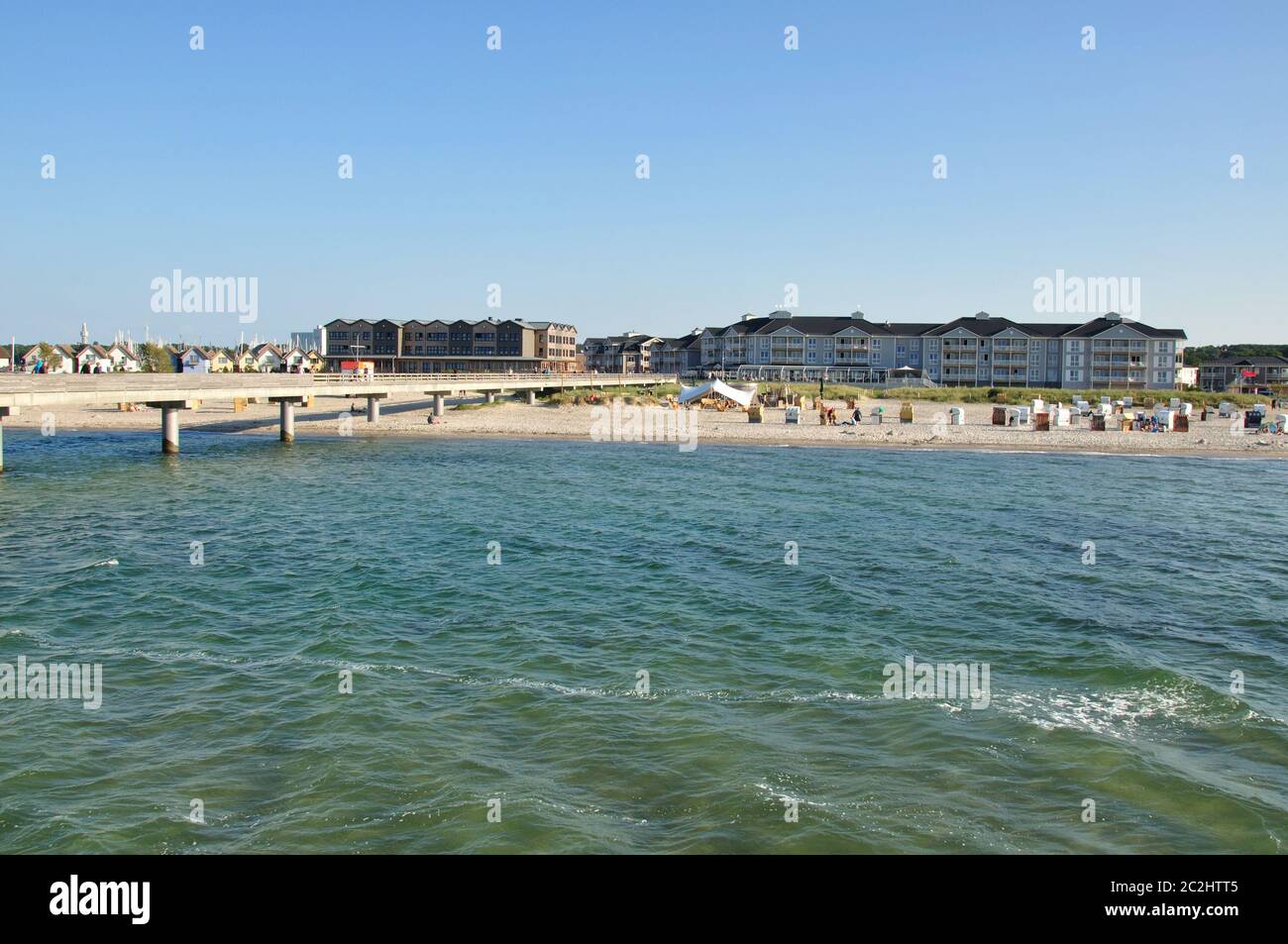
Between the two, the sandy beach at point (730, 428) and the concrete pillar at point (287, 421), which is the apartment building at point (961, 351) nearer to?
the sandy beach at point (730, 428)

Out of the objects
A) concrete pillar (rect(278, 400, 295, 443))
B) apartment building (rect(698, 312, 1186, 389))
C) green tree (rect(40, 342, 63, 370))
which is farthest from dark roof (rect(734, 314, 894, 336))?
green tree (rect(40, 342, 63, 370))

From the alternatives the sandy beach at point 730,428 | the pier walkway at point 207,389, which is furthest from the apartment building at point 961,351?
the pier walkway at point 207,389

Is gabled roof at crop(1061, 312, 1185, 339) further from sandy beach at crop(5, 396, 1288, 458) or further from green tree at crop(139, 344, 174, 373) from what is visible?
green tree at crop(139, 344, 174, 373)

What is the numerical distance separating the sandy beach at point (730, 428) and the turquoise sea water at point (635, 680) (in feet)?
83.5

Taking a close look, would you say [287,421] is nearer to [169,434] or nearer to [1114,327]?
[169,434]

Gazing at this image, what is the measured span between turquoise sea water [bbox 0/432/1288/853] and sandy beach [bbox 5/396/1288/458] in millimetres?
25445

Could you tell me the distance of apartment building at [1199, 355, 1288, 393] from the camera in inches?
5463

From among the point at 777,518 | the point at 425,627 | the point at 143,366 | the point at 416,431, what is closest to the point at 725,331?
the point at 416,431

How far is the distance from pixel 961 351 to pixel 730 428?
239 ft

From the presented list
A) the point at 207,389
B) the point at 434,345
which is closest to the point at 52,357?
the point at 434,345

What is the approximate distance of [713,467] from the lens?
4625cm

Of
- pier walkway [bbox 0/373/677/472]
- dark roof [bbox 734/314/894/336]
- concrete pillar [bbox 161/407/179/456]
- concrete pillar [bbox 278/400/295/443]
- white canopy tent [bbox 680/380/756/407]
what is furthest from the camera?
dark roof [bbox 734/314/894/336]

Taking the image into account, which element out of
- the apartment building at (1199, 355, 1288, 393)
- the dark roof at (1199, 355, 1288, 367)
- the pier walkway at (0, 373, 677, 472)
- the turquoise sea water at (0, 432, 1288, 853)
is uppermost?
the dark roof at (1199, 355, 1288, 367)

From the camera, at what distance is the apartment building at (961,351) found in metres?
119
